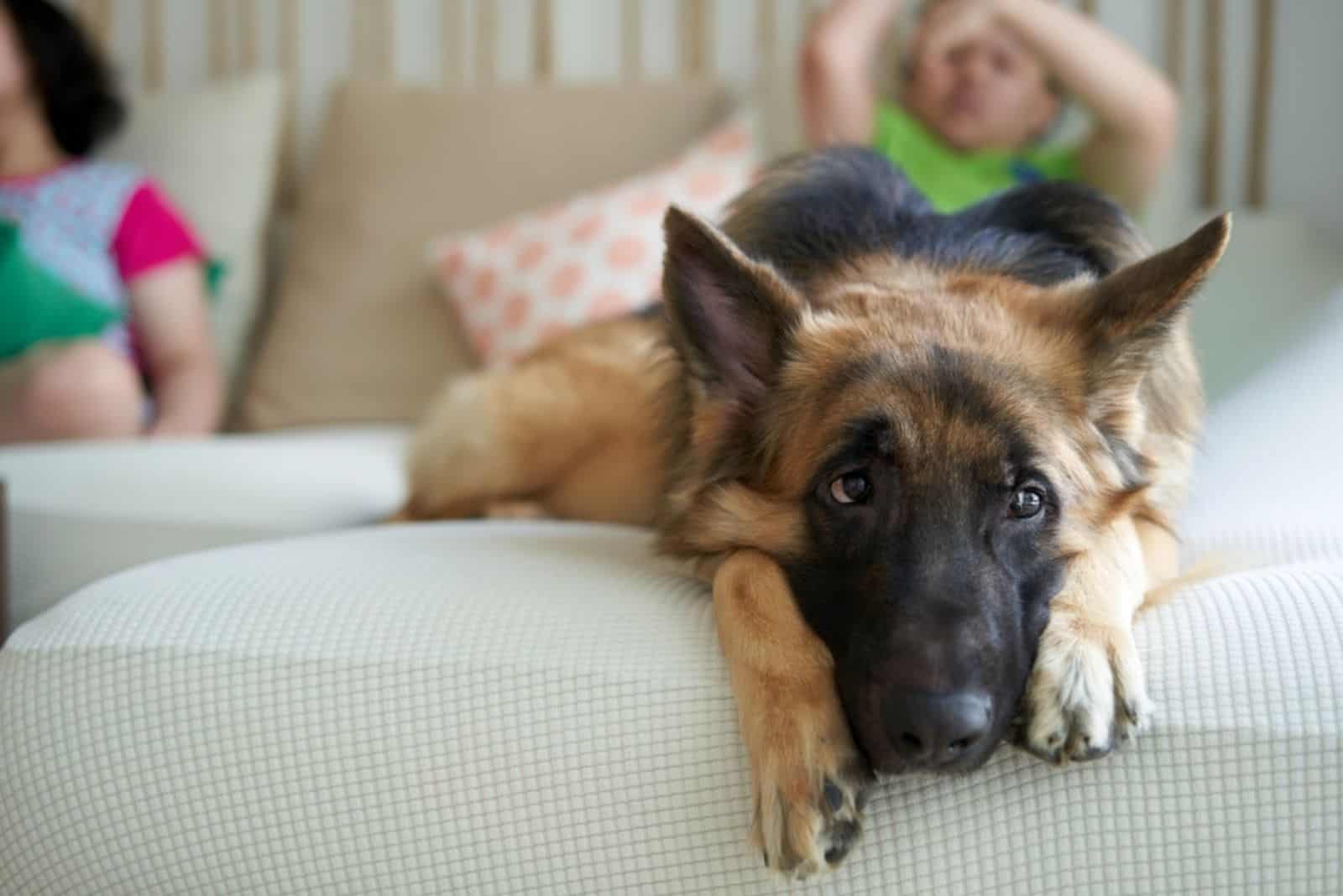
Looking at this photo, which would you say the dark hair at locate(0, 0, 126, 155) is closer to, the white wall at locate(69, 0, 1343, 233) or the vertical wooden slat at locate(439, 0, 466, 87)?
the white wall at locate(69, 0, 1343, 233)

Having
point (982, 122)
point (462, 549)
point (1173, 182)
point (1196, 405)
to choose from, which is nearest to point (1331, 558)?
point (1196, 405)

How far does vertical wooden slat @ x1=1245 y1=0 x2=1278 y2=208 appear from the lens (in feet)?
10.6

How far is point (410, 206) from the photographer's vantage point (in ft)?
10.9

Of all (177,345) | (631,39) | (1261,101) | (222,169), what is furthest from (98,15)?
(1261,101)

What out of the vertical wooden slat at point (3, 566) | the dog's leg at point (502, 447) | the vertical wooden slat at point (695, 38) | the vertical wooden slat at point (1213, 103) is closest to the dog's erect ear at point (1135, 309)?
the dog's leg at point (502, 447)

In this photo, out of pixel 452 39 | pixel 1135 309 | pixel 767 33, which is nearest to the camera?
pixel 1135 309

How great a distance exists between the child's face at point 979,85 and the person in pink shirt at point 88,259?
6.50ft

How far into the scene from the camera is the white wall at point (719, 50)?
3.26 metres

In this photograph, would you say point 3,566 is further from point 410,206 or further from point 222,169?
point 222,169

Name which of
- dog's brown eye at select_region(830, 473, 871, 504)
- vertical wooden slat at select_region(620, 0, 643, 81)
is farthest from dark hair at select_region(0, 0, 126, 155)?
dog's brown eye at select_region(830, 473, 871, 504)

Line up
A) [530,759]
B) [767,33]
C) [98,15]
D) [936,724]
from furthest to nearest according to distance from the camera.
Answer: [98,15] < [767,33] < [530,759] < [936,724]

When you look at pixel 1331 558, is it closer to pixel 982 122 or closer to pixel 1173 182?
pixel 982 122

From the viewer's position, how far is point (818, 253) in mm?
1627

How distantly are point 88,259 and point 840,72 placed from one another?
77.1 inches
